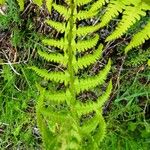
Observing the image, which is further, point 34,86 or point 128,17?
point 34,86

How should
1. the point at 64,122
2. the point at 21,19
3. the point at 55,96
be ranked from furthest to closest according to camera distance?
the point at 21,19, the point at 55,96, the point at 64,122

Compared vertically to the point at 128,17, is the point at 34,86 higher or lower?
lower

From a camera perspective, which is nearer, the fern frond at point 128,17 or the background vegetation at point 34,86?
the fern frond at point 128,17

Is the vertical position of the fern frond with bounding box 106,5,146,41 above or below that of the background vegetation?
above

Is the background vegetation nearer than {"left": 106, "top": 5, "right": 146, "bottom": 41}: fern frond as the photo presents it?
No

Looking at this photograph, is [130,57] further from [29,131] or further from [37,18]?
[29,131]

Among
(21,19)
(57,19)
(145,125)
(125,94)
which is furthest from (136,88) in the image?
(21,19)

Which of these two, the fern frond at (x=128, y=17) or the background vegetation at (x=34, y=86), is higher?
the fern frond at (x=128, y=17)

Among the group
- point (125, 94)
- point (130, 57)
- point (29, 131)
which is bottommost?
point (29, 131)
